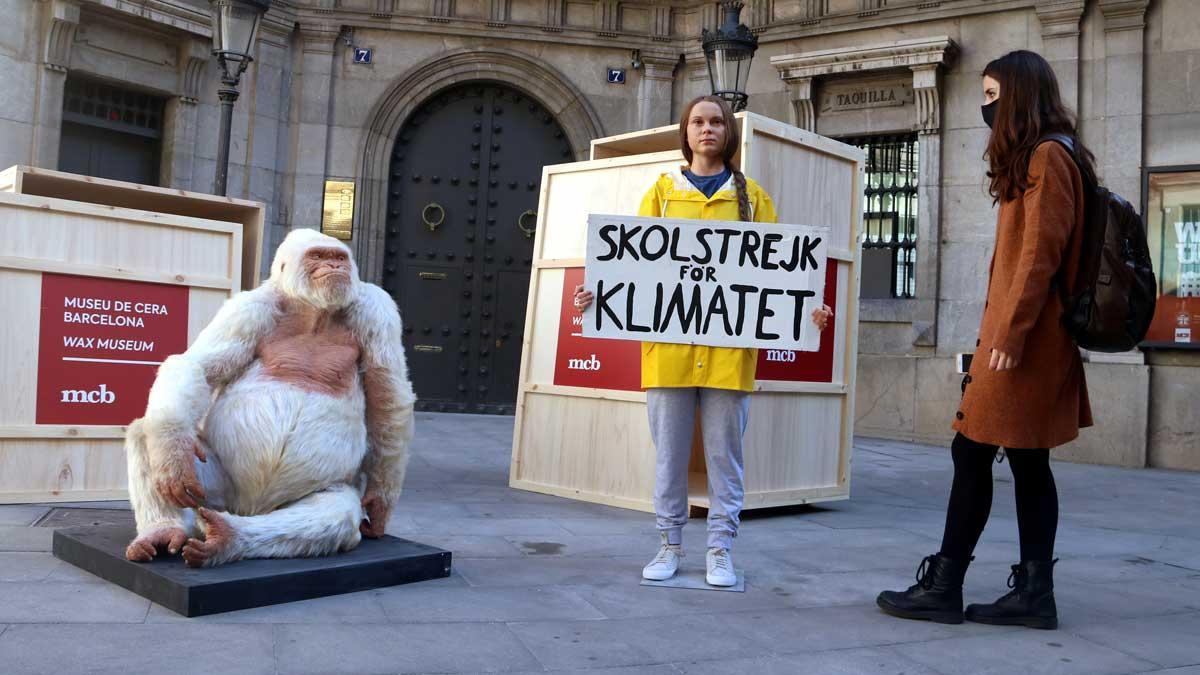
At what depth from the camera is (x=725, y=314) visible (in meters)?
4.02

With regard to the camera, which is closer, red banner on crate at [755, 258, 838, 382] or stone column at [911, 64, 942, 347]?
red banner on crate at [755, 258, 838, 382]

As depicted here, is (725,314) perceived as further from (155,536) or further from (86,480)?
(86,480)

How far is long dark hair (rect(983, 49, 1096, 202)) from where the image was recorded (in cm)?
352

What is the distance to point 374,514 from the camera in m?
A: 3.96

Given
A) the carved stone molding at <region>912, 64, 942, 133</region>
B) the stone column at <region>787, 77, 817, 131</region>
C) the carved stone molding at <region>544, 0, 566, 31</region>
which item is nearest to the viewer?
the carved stone molding at <region>912, 64, 942, 133</region>

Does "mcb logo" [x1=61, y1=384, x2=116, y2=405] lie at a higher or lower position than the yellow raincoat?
lower

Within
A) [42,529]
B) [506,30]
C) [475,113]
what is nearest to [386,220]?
[475,113]

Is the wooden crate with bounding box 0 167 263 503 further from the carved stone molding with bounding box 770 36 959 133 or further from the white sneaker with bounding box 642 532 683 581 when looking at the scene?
the carved stone molding with bounding box 770 36 959 133

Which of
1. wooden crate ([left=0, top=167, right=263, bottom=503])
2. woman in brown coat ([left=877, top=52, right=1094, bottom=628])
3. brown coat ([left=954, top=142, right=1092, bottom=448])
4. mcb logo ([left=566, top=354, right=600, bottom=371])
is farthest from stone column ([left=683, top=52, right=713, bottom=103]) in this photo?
brown coat ([left=954, top=142, right=1092, bottom=448])

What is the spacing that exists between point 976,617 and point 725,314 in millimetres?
1426

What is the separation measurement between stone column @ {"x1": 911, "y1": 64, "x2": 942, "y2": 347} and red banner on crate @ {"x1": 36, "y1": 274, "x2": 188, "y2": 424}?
7.84m

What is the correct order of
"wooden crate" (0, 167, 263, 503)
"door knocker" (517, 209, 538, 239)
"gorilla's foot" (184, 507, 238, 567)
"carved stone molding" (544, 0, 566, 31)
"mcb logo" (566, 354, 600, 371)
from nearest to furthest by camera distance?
"gorilla's foot" (184, 507, 238, 567), "wooden crate" (0, 167, 263, 503), "mcb logo" (566, 354, 600, 371), "door knocker" (517, 209, 538, 239), "carved stone molding" (544, 0, 566, 31)

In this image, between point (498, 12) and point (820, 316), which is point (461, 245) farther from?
point (820, 316)

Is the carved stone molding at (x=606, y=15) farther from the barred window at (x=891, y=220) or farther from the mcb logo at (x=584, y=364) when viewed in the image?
the mcb logo at (x=584, y=364)
